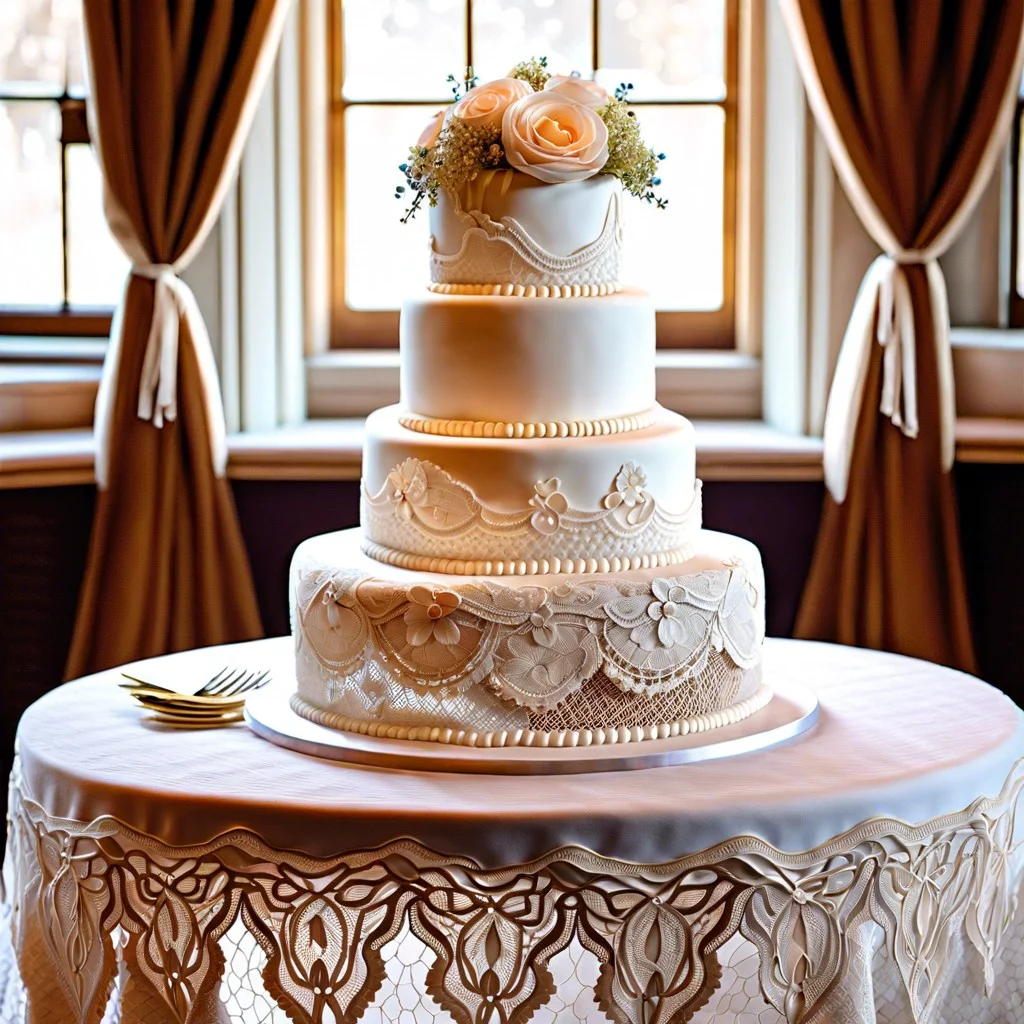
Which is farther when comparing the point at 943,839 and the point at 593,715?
the point at 593,715

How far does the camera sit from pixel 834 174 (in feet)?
12.7

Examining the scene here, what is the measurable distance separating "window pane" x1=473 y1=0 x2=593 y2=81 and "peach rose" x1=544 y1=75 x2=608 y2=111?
1785mm

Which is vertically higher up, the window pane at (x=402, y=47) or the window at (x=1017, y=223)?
the window pane at (x=402, y=47)

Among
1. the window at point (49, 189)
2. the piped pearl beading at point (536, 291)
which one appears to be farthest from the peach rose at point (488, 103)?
the window at point (49, 189)

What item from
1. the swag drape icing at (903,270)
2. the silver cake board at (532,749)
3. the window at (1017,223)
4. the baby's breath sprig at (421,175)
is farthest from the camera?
the window at (1017,223)

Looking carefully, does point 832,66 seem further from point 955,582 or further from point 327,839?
point 327,839

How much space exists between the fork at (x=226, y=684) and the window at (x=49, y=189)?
1836 millimetres

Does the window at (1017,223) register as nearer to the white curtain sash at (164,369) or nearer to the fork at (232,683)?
the white curtain sash at (164,369)

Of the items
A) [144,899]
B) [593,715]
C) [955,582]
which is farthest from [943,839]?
[955,582]

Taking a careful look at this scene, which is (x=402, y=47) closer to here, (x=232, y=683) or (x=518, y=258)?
(x=518, y=258)

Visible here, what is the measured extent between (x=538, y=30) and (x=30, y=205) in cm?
139

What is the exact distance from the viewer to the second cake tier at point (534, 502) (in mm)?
2381

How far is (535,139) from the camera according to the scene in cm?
235

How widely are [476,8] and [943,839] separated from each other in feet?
→ 8.85
